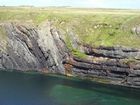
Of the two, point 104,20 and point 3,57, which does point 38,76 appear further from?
point 104,20

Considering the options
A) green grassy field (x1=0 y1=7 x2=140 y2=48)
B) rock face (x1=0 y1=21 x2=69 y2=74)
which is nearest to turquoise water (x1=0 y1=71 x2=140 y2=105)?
rock face (x1=0 y1=21 x2=69 y2=74)

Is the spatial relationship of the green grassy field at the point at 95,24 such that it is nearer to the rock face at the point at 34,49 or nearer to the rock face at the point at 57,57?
the rock face at the point at 57,57

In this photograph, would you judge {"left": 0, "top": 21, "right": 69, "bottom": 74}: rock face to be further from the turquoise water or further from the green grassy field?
the turquoise water

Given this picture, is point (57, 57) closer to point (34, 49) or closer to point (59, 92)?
point (34, 49)

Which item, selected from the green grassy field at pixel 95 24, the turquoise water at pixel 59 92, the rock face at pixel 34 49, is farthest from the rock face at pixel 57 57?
the turquoise water at pixel 59 92

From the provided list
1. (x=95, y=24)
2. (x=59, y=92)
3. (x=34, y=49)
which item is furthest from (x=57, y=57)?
(x=59, y=92)
